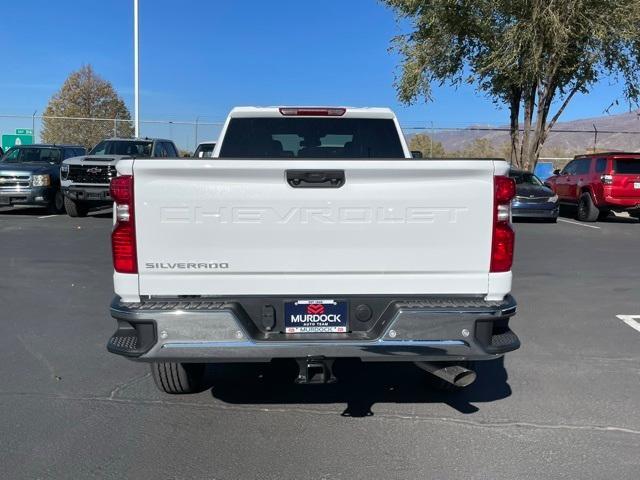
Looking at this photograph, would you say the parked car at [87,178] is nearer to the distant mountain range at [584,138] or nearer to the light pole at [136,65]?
the light pole at [136,65]

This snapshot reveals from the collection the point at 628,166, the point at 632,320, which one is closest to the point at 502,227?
the point at 632,320

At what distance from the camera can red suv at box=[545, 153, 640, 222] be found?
16234 millimetres

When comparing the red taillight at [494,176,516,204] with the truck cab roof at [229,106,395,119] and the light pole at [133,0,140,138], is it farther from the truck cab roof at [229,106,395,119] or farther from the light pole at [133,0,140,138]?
the light pole at [133,0,140,138]

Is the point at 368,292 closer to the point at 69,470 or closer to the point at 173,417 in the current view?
the point at 173,417

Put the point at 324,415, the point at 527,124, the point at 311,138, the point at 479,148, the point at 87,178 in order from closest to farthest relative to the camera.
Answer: the point at 324,415 → the point at 311,138 → the point at 87,178 → the point at 527,124 → the point at 479,148

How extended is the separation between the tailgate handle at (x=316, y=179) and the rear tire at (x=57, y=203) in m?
14.8

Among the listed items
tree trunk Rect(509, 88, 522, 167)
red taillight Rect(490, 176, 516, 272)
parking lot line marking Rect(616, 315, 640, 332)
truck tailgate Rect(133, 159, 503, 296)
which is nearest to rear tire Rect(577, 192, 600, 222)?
tree trunk Rect(509, 88, 522, 167)

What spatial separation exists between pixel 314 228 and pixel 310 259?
18cm

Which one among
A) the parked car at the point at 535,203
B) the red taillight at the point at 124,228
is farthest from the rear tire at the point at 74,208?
the red taillight at the point at 124,228

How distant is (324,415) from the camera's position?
417cm

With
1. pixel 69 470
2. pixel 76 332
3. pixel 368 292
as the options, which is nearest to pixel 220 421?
pixel 69 470

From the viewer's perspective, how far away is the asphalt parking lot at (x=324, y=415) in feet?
11.4

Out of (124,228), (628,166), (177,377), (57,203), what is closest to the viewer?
(124,228)

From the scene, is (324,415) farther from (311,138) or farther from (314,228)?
(311,138)
